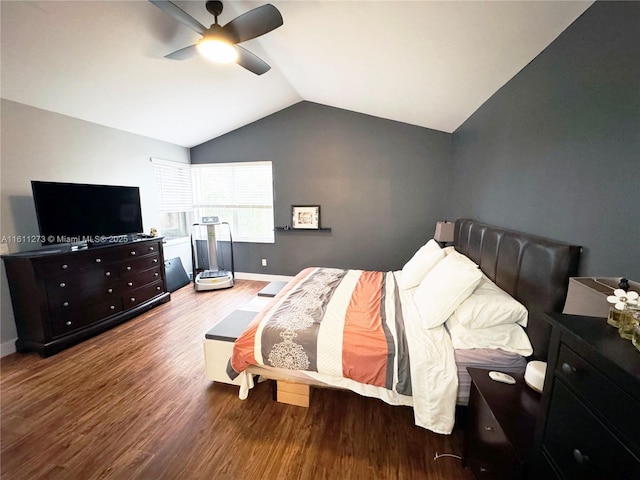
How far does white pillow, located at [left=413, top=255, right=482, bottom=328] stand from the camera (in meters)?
1.63

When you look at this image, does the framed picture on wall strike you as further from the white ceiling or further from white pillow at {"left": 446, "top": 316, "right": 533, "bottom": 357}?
white pillow at {"left": 446, "top": 316, "right": 533, "bottom": 357}

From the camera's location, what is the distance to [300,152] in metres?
4.17

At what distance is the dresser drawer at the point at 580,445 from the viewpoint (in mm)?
604

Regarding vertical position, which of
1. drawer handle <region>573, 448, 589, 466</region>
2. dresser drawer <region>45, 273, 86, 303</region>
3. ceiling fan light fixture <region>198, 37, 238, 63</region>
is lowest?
dresser drawer <region>45, 273, 86, 303</region>

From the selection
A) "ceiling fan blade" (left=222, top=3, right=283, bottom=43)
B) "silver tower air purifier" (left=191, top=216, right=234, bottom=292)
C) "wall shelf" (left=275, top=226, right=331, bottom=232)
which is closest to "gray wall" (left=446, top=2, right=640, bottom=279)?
"ceiling fan blade" (left=222, top=3, right=283, bottom=43)

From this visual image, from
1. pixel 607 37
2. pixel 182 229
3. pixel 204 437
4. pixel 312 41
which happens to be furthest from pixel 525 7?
pixel 182 229

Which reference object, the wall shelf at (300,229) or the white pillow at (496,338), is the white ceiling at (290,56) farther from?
the wall shelf at (300,229)

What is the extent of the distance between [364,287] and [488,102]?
2088 mm

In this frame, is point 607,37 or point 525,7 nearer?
point 607,37

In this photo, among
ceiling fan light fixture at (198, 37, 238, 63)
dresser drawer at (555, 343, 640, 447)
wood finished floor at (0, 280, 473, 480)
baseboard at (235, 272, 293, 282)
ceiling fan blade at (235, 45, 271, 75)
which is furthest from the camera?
baseboard at (235, 272, 293, 282)

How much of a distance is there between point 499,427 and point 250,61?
2885mm

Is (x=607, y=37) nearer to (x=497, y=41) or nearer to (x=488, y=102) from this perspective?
(x=497, y=41)

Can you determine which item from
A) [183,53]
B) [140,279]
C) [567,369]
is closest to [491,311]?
[567,369]

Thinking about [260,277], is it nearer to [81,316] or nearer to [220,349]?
[81,316]
